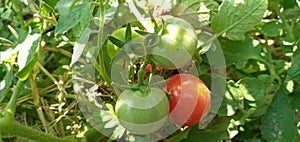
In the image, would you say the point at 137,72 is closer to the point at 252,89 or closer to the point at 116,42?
the point at 116,42

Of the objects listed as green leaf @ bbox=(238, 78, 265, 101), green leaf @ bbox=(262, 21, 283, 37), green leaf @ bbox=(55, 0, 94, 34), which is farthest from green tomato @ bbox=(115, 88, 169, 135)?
green leaf @ bbox=(262, 21, 283, 37)

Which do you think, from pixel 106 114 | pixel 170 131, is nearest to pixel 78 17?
pixel 106 114

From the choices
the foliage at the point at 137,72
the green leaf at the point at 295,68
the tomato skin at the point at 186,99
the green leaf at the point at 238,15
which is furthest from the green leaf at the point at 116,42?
the green leaf at the point at 295,68

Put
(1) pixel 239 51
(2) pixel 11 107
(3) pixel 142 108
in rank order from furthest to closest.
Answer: (1) pixel 239 51, (2) pixel 11 107, (3) pixel 142 108

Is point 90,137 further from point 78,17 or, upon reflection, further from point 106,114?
point 78,17

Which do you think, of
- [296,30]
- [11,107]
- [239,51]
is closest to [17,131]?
[11,107]

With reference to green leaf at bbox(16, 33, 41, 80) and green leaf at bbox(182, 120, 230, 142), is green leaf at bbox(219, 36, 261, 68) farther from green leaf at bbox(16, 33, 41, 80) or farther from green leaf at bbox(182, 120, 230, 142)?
green leaf at bbox(16, 33, 41, 80)

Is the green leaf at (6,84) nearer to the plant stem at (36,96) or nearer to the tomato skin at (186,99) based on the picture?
the plant stem at (36,96)
